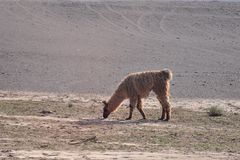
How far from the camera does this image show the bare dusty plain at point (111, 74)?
1579 cm

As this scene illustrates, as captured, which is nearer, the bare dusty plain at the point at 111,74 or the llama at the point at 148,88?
the bare dusty plain at the point at 111,74

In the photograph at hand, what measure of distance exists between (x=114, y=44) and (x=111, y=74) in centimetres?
702

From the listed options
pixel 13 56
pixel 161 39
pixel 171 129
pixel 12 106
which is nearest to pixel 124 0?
pixel 161 39

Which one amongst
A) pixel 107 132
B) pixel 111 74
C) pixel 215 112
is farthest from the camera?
pixel 111 74

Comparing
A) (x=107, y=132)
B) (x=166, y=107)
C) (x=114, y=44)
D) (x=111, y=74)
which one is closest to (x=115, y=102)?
(x=166, y=107)

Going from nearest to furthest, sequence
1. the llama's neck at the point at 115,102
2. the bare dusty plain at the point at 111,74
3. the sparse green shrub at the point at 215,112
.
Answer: the bare dusty plain at the point at 111,74
the llama's neck at the point at 115,102
the sparse green shrub at the point at 215,112

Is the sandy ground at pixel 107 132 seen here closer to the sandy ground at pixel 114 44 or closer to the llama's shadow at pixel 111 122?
the llama's shadow at pixel 111 122

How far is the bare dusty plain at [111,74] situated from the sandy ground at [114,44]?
53mm

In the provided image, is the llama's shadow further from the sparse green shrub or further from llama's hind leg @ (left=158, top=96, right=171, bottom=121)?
the sparse green shrub

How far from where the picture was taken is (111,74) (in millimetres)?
30922

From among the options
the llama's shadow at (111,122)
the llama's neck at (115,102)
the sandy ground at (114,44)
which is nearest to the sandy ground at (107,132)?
the llama's shadow at (111,122)

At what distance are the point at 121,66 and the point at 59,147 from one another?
17.8 m

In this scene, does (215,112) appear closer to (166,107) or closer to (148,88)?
(166,107)

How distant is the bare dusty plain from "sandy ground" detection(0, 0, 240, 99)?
5 centimetres
